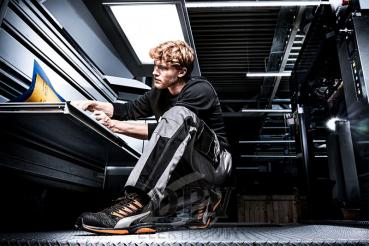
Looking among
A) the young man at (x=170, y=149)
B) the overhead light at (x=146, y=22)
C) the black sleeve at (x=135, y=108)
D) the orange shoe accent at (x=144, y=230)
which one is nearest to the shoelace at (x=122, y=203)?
the young man at (x=170, y=149)

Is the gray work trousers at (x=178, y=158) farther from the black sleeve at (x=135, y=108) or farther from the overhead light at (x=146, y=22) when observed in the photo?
the overhead light at (x=146, y=22)

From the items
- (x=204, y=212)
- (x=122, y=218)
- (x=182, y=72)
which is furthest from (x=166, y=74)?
(x=122, y=218)

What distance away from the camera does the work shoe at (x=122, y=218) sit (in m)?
1.01

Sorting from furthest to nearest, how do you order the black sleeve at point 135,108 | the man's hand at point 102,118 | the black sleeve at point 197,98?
the black sleeve at point 135,108, the man's hand at point 102,118, the black sleeve at point 197,98

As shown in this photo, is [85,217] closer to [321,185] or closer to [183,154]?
[183,154]

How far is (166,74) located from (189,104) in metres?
0.42

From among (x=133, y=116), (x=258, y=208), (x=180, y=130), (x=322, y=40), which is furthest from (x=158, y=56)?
(x=258, y=208)

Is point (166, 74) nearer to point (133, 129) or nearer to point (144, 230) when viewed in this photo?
point (133, 129)

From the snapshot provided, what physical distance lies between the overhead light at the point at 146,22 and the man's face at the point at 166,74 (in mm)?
699

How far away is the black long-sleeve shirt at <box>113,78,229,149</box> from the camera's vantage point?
1462 millimetres

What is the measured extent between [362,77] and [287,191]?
25.8 feet

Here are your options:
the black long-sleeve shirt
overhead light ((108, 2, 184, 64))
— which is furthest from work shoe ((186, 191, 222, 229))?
overhead light ((108, 2, 184, 64))

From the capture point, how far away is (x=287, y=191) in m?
8.94

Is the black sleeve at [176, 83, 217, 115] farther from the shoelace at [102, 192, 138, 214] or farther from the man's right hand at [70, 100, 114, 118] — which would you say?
the man's right hand at [70, 100, 114, 118]
